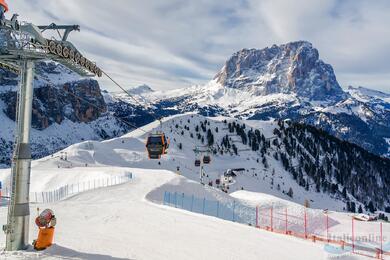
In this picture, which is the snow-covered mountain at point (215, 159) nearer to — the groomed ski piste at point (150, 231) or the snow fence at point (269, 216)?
the groomed ski piste at point (150, 231)

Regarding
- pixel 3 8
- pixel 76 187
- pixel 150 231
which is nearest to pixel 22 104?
pixel 3 8

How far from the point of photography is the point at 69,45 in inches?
826

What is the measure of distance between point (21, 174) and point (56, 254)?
4117mm

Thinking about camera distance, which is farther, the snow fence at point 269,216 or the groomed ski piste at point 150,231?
the snow fence at point 269,216

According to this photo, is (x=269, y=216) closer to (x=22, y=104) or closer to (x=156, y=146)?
(x=156, y=146)

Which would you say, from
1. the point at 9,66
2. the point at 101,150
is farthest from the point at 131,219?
the point at 101,150

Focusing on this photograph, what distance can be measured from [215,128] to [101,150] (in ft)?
274

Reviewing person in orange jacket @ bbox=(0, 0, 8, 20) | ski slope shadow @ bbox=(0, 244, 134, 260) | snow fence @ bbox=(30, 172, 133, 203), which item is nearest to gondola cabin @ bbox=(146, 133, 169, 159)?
snow fence @ bbox=(30, 172, 133, 203)

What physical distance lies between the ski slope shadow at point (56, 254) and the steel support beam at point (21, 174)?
2.59 feet

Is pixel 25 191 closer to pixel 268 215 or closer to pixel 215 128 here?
pixel 268 215

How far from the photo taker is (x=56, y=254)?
1894cm

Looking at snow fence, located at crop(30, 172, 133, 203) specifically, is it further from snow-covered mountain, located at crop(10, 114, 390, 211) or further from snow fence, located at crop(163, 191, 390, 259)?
snow-covered mountain, located at crop(10, 114, 390, 211)

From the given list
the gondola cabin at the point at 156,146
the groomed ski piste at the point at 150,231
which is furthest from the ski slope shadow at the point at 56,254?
the gondola cabin at the point at 156,146

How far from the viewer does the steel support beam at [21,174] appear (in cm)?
1902
